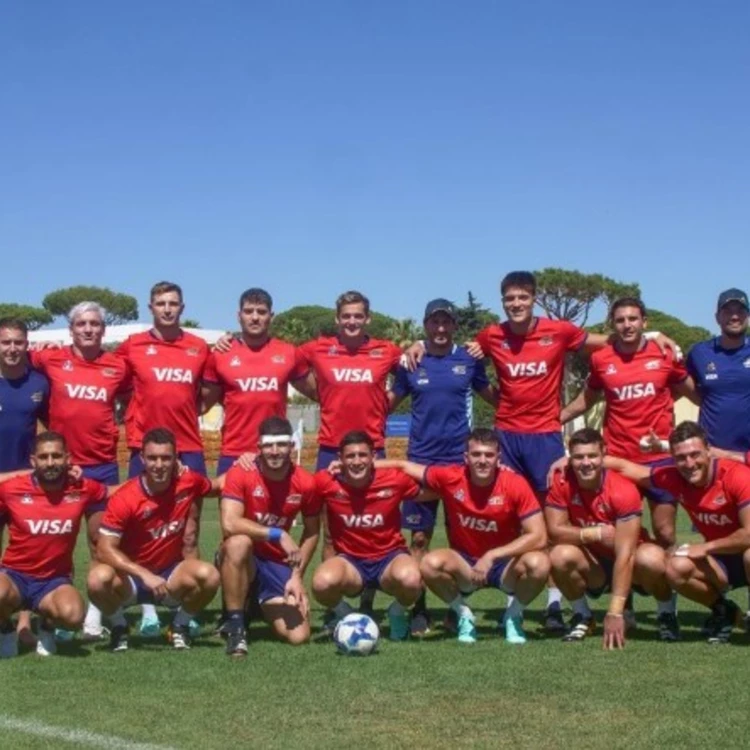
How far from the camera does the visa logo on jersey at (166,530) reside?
781cm

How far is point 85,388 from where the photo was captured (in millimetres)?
8539

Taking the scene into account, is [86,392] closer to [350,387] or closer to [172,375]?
[172,375]

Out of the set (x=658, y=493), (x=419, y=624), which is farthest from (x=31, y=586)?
(x=658, y=493)

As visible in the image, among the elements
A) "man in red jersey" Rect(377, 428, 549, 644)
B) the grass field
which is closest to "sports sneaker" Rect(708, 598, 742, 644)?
the grass field

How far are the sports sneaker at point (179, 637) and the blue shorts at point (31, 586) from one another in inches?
29.7

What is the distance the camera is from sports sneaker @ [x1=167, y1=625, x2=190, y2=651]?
7.65 meters

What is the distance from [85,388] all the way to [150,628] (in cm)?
176

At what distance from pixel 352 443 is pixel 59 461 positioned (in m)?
1.87

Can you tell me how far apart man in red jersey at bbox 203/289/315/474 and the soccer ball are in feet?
6.33

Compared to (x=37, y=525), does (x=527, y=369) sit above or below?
above

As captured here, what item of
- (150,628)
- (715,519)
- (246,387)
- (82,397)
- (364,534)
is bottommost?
(150,628)

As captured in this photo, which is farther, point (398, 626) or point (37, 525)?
point (398, 626)

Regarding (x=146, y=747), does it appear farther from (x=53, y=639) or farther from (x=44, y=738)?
(x=53, y=639)

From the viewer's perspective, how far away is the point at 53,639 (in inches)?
302
